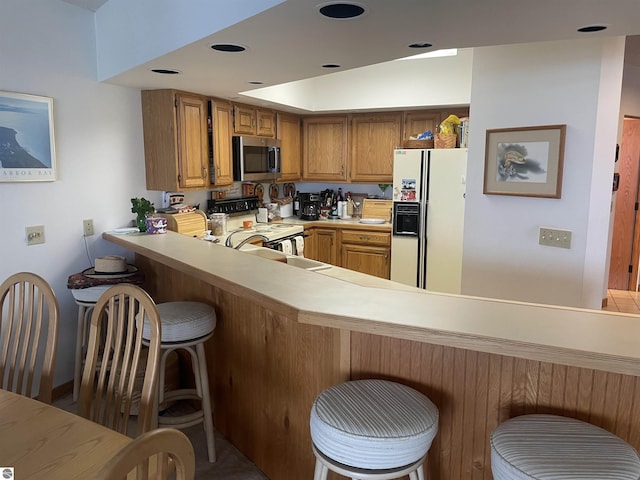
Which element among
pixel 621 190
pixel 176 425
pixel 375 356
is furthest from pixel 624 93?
pixel 176 425

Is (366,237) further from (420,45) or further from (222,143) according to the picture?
(420,45)

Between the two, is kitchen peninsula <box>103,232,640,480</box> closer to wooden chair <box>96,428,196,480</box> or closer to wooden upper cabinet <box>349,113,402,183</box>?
wooden chair <box>96,428,196,480</box>

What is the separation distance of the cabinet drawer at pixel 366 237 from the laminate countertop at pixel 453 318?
2811 millimetres

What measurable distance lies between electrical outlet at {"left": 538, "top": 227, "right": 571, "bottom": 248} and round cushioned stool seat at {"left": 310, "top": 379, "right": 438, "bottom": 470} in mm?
1867

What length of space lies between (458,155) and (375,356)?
2986 millimetres

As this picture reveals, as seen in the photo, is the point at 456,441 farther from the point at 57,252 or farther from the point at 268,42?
the point at 57,252

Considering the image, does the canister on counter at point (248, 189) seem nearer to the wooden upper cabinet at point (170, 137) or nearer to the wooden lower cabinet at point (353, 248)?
the wooden lower cabinet at point (353, 248)

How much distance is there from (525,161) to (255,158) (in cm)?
243

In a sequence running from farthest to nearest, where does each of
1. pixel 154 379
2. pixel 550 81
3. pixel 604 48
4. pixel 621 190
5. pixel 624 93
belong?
pixel 621 190, pixel 624 93, pixel 550 81, pixel 604 48, pixel 154 379

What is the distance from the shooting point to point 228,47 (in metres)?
2.21

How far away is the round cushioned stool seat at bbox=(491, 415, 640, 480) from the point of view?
3.51 feet

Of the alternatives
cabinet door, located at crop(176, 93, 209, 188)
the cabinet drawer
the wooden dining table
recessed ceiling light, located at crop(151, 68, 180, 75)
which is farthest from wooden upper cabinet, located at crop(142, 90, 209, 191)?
the wooden dining table

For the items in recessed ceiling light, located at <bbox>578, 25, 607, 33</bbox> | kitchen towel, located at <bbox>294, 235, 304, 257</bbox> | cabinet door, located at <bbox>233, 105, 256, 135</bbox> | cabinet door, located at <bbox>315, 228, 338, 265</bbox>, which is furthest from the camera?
cabinet door, located at <bbox>315, 228, 338, 265</bbox>

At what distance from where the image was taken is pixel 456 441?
59.1 inches
